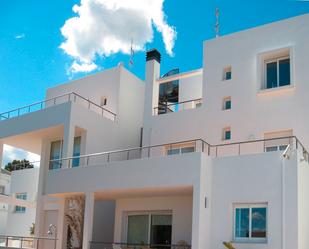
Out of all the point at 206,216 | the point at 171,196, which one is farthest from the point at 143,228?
the point at 206,216

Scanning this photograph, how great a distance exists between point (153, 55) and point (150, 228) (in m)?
10.1

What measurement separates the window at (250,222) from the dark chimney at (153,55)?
12630 mm

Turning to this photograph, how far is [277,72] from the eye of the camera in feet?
76.4

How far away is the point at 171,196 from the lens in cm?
2280

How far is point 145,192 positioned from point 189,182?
3497 millimetres

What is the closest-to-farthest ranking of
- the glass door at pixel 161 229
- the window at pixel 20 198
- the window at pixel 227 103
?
the glass door at pixel 161 229, the window at pixel 227 103, the window at pixel 20 198

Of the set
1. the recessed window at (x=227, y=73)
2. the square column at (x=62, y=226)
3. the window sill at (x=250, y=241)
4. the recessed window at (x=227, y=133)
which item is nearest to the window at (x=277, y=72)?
the recessed window at (x=227, y=73)

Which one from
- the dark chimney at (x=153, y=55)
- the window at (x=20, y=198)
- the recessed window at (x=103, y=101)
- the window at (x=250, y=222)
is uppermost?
the dark chimney at (x=153, y=55)

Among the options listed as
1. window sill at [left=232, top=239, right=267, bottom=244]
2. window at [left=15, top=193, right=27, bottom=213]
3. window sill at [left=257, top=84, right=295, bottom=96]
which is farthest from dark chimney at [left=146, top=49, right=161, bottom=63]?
window sill at [left=232, top=239, right=267, bottom=244]

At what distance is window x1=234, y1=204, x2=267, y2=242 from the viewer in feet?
58.4

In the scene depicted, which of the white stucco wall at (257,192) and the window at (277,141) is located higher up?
the window at (277,141)

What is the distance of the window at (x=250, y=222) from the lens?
1781 centimetres

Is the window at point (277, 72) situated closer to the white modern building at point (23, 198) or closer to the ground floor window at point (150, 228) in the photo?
the ground floor window at point (150, 228)

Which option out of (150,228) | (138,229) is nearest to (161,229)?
(150,228)
